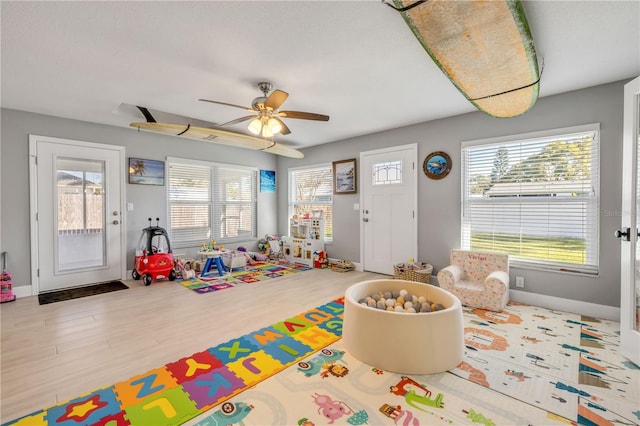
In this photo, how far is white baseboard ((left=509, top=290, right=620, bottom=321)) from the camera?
9.52ft

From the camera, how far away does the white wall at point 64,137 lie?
3604 millimetres

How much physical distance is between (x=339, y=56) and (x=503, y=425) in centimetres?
274

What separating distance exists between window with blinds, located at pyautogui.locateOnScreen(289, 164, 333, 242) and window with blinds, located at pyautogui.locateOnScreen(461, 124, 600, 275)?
2545 millimetres

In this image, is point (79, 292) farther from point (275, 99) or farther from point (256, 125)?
point (275, 99)

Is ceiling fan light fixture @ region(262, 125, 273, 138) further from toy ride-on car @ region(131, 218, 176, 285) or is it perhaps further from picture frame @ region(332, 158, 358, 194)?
toy ride-on car @ region(131, 218, 176, 285)

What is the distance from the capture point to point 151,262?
4184 mm

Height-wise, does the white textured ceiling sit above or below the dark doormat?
above

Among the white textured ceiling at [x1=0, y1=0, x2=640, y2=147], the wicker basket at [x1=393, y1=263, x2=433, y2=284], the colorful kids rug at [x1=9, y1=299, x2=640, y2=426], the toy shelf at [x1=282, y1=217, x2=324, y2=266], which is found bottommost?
the colorful kids rug at [x1=9, y1=299, x2=640, y2=426]

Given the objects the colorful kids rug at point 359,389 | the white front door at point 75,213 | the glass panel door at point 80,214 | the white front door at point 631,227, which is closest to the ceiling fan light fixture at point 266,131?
the colorful kids rug at point 359,389

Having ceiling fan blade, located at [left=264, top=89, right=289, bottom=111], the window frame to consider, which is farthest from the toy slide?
the window frame

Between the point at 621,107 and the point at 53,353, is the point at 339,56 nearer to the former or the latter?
the point at 621,107

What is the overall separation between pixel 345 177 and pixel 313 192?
946 mm

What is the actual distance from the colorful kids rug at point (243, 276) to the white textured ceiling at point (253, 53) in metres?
2.47

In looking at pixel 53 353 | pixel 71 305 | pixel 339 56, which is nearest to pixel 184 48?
pixel 339 56
